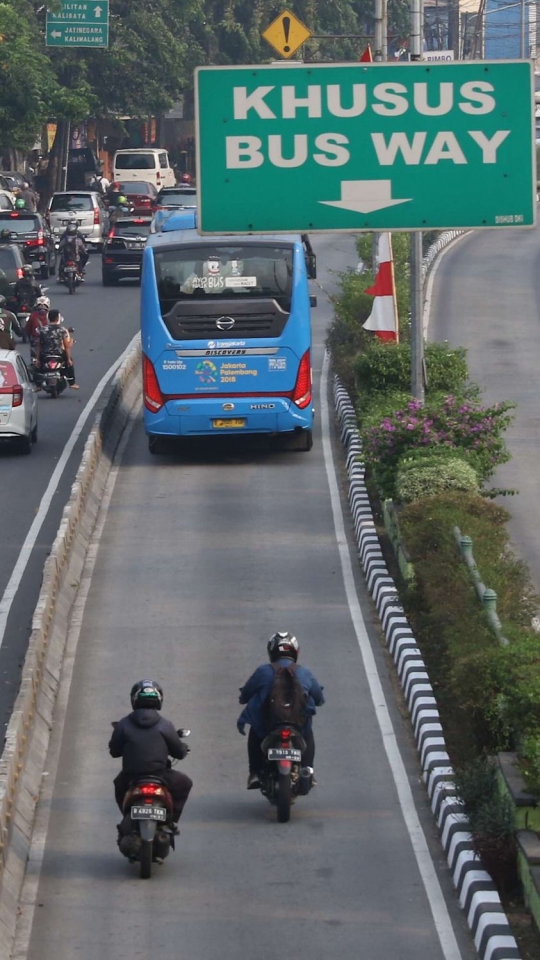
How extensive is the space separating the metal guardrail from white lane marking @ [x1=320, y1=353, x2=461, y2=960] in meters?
1.33

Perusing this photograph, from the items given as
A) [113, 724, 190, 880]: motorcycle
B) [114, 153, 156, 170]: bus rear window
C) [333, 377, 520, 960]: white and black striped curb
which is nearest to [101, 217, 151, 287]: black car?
[114, 153, 156, 170]: bus rear window

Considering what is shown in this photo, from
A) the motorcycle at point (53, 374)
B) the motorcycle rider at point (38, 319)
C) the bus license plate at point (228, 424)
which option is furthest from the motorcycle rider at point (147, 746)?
the motorcycle rider at point (38, 319)

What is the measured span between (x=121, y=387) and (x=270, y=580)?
10826mm

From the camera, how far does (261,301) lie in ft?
78.5

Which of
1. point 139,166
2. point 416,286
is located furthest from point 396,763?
point 139,166

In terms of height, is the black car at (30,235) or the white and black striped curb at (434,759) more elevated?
the black car at (30,235)

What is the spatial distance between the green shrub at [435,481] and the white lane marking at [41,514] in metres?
4.47

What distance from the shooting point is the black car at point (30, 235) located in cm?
4588

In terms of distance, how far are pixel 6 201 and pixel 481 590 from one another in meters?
40.6

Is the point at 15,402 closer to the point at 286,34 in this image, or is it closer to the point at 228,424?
the point at 228,424

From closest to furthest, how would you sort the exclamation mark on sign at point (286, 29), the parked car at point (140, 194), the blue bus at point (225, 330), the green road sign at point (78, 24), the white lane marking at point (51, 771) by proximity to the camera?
the white lane marking at point (51, 771) < the blue bus at point (225, 330) < the exclamation mark on sign at point (286, 29) < the green road sign at point (78, 24) < the parked car at point (140, 194)

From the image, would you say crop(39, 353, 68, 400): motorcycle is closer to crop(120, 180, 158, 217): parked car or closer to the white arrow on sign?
the white arrow on sign

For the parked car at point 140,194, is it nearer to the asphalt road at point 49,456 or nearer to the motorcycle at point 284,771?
the asphalt road at point 49,456

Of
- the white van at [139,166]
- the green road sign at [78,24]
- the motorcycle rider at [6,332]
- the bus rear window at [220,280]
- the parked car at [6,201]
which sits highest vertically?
the green road sign at [78,24]
